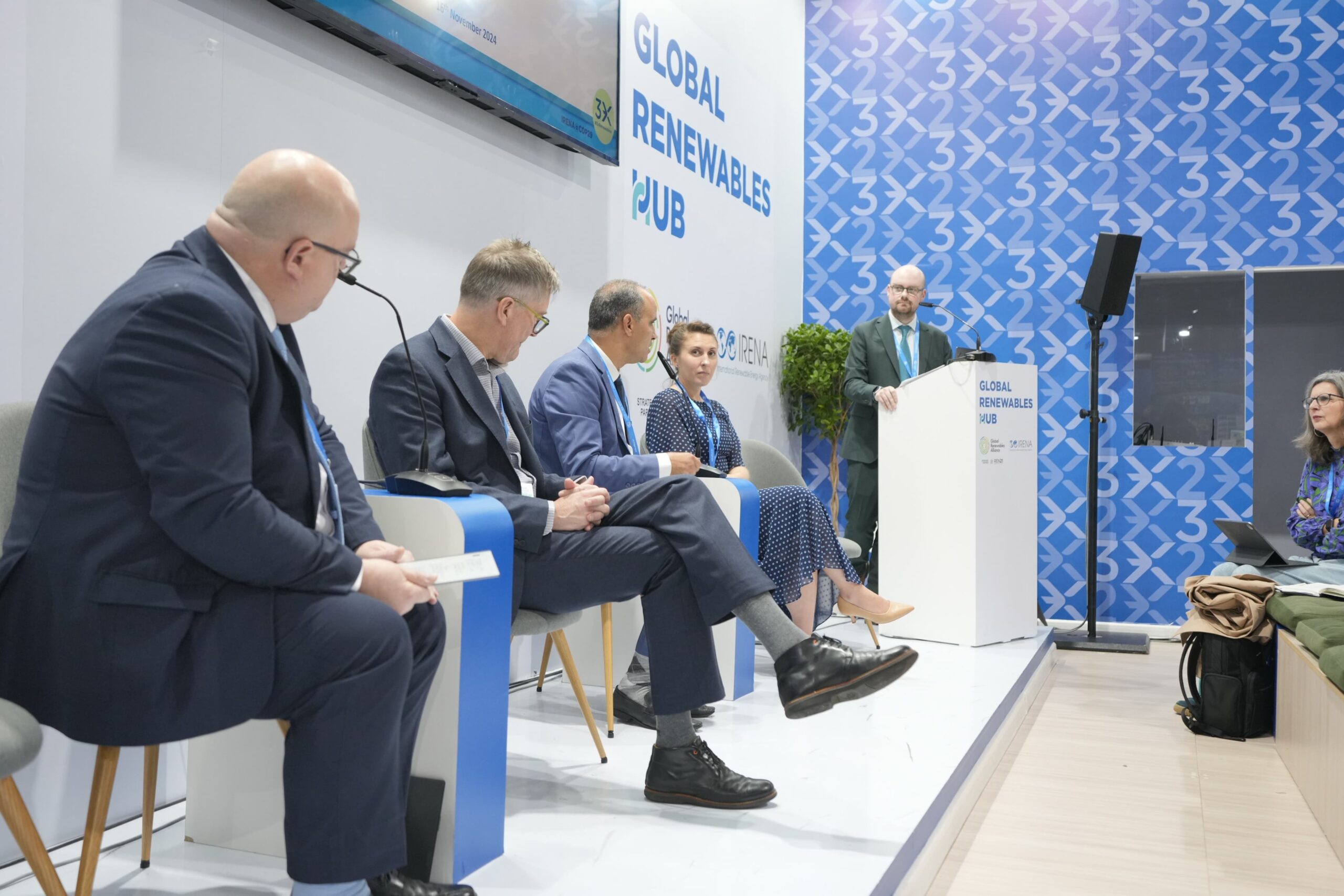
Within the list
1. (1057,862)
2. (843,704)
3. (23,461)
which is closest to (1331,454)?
(843,704)

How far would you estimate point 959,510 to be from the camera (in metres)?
4.70

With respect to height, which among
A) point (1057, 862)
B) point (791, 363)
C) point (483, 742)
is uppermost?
point (791, 363)

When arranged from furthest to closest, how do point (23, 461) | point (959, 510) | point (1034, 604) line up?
point (1034, 604) < point (959, 510) < point (23, 461)

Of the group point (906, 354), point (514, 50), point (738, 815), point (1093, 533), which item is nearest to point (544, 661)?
point (738, 815)

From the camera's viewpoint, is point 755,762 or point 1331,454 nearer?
point 755,762

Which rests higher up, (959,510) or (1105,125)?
(1105,125)

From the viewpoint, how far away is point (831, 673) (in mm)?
2170

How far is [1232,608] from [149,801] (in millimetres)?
3414

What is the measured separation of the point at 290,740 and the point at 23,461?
0.54 m

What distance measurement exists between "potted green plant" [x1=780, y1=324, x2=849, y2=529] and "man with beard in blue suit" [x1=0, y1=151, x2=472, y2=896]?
4.97 metres

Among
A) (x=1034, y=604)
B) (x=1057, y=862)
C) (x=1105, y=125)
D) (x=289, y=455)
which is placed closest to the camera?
(x=289, y=455)

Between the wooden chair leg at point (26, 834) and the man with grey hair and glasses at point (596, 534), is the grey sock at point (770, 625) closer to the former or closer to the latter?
the man with grey hair and glasses at point (596, 534)

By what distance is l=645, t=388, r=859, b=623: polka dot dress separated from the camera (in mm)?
3598

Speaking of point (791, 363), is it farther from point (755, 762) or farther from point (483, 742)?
point (483, 742)
